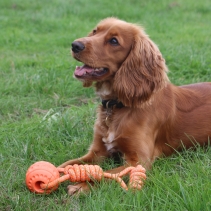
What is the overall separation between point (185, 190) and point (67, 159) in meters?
1.23

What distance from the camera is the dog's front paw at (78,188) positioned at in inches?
106

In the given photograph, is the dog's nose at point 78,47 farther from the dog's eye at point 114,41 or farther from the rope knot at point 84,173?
the rope knot at point 84,173

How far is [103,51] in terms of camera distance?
10.6 ft

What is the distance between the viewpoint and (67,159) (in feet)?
10.9

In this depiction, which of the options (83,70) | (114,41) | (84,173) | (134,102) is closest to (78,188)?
(84,173)

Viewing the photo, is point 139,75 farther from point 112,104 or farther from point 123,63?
point 112,104

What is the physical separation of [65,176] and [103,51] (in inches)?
41.2

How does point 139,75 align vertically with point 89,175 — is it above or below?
above

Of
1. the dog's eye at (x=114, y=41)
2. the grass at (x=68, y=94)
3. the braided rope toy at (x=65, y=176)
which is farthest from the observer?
the dog's eye at (x=114, y=41)

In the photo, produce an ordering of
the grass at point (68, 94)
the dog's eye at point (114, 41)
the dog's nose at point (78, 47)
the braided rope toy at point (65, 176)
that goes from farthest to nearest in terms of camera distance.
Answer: the dog's eye at point (114, 41), the dog's nose at point (78, 47), the braided rope toy at point (65, 176), the grass at point (68, 94)

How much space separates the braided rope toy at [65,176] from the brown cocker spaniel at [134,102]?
0.35 meters

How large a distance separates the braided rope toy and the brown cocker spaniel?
1.16ft

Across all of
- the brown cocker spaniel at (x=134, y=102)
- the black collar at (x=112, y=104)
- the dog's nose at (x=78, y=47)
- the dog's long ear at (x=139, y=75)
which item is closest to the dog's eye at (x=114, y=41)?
the brown cocker spaniel at (x=134, y=102)

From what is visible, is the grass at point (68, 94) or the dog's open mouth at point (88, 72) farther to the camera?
the dog's open mouth at point (88, 72)
